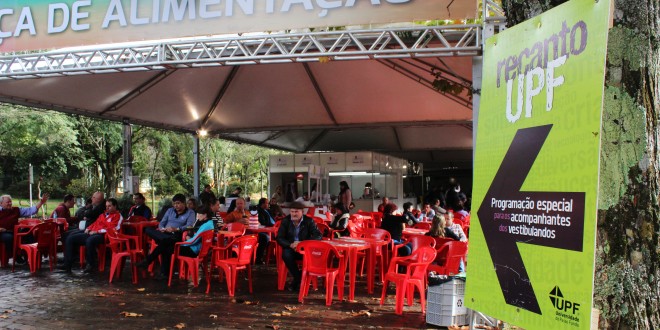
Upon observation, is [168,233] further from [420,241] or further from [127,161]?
[127,161]

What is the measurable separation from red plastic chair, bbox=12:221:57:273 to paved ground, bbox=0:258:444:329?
71 centimetres

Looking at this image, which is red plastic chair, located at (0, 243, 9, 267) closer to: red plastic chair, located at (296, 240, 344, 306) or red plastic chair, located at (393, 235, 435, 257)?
red plastic chair, located at (296, 240, 344, 306)

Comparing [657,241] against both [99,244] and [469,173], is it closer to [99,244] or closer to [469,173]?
[99,244]

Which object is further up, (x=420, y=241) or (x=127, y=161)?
(x=127, y=161)

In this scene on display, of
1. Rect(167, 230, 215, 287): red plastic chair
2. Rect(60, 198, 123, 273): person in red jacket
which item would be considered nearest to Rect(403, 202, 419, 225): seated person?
Rect(167, 230, 215, 287): red plastic chair

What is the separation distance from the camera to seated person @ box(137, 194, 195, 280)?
7414 mm

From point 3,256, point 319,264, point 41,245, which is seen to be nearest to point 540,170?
point 319,264

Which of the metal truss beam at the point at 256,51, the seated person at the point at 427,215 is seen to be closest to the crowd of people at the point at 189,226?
the seated person at the point at 427,215

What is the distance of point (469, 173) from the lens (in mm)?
27078

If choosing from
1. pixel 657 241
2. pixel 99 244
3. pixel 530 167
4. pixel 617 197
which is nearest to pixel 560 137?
pixel 530 167

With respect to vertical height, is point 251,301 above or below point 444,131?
below

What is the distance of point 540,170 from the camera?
5.67ft

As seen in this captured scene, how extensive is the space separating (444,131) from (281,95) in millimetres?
6311

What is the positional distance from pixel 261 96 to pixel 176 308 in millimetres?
7882
